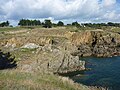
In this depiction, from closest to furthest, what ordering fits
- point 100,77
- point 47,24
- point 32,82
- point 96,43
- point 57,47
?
point 32,82 → point 100,77 → point 57,47 → point 96,43 → point 47,24

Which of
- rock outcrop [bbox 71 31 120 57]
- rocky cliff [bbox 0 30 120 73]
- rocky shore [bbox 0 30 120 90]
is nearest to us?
rocky shore [bbox 0 30 120 90]

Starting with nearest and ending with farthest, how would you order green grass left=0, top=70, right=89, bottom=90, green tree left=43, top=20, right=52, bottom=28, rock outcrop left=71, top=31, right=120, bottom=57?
green grass left=0, top=70, right=89, bottom=90
rock outcrop left=71, top=31, right=120, bottom=57
green tree left=43, top=20, right=52, bottom=28

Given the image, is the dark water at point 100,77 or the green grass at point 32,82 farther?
the dark water at point 100,77

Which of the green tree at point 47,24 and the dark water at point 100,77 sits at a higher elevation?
the green tree at point 47,24

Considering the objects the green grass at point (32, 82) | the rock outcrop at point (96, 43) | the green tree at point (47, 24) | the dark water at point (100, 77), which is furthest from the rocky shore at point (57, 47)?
the green grass at point (32, 82)

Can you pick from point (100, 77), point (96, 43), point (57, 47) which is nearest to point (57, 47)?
point (57, 47)

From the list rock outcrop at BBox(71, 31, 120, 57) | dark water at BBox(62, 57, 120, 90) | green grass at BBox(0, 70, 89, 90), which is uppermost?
green grass at BBox(0, 70, 89, 90)

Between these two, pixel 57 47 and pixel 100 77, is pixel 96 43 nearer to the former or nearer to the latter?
pixel 57 47

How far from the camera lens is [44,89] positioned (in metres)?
17.7

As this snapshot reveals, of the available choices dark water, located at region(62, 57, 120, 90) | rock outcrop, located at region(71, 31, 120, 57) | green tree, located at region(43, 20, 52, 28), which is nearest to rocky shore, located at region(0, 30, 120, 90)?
rock outcrop, located at region(71, 31, 120, 57)

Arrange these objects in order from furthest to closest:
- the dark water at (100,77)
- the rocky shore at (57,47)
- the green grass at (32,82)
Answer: the rocky shore at (57,47)
the dark water at (100,77)
the green grass at (32,82)

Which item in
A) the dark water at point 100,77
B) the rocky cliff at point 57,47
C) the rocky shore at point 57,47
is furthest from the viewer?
the rocky cliff at point 57,47

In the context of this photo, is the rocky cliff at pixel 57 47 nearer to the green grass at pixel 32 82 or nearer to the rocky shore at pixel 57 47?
the rocky shore at pixel 57 47

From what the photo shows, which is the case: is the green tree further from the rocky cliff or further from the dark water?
the dark water
